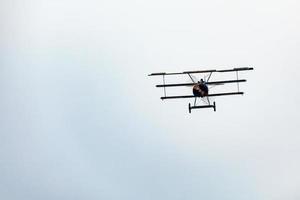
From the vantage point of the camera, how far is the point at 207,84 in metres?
86.4

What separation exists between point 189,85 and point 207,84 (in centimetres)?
Answer: 335

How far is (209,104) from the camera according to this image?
87.7m

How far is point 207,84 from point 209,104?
397 cm

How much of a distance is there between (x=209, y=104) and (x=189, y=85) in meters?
5.30

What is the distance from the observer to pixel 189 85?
86875 mm
